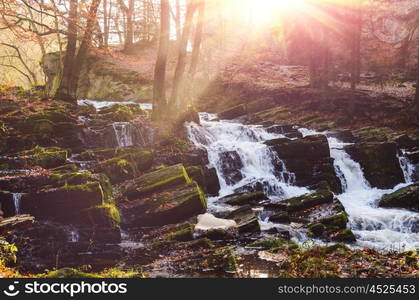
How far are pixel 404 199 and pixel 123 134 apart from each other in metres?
11.0

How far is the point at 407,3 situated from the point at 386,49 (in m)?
6.63

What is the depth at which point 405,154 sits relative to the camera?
18219mm

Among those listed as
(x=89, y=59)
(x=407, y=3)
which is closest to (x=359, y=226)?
(x=89, y=59)

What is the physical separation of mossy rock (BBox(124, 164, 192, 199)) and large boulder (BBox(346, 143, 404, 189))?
926 centimetres

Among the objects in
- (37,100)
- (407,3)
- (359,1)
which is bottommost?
(37,100)

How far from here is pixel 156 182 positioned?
40.4ft

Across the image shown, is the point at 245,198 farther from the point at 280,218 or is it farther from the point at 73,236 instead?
the point at 73,236

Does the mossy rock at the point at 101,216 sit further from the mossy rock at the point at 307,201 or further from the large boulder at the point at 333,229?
the mossy rock at the point at 307,201

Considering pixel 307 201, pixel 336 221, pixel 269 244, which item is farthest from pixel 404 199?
pixel 269 244

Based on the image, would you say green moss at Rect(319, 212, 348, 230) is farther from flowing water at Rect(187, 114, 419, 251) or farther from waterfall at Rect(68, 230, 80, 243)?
waterfall at Rect(68, 230, 80, 243)

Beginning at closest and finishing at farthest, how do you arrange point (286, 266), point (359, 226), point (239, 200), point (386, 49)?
point (286, 266) → point (359, 226) → point (239, 200) → point (386, 49)

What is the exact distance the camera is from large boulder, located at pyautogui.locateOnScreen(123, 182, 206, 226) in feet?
36.6

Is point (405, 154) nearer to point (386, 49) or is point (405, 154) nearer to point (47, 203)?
point (47, 203)

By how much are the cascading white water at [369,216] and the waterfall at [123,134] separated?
29.1 feet
